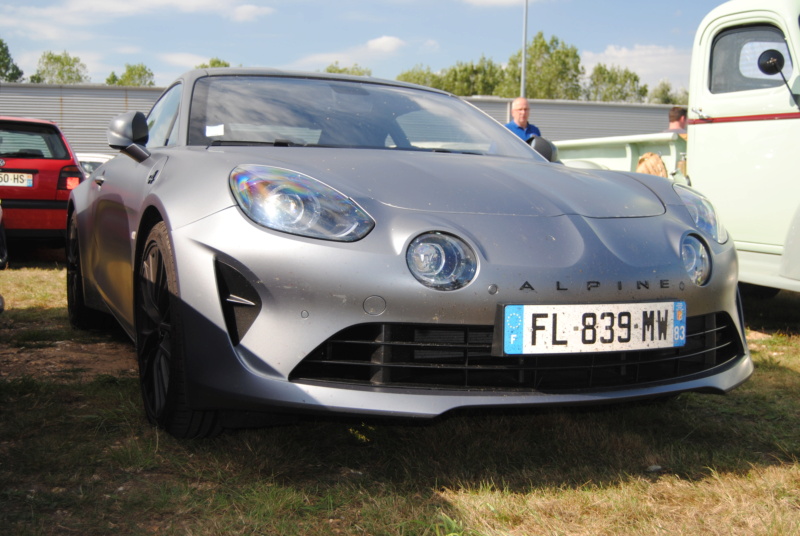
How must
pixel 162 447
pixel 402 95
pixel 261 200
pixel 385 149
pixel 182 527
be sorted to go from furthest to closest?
pixel 402 95 < pixel 385 149 < pixel 162 447 < pixel 261 200 < pixel 182 527

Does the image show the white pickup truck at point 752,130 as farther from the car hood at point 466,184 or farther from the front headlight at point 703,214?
the car hood at point 466,184

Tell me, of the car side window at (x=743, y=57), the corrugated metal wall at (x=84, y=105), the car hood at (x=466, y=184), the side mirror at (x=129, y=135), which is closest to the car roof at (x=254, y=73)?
the side mirror at (x=129, y=135)

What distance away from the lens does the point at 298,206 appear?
240 centimetres

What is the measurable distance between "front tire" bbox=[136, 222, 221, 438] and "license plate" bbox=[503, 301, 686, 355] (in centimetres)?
98

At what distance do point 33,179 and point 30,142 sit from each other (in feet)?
1.29

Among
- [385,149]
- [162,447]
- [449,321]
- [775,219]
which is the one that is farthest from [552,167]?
[775,219]

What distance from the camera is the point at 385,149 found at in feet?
10.4

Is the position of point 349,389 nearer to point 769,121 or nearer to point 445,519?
point 445,519

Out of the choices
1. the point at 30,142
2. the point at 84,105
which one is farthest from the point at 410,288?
the point at 84,105

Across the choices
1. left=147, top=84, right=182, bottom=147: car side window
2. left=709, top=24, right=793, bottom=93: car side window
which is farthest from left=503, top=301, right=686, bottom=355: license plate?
left=709, top=24, right=793, bottom=93: car side window

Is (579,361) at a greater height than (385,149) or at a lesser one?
lesser

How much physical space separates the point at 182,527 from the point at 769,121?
4.40 meters

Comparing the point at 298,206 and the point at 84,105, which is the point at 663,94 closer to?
the point at 84,105

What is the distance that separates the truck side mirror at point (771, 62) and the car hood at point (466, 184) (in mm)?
2480
